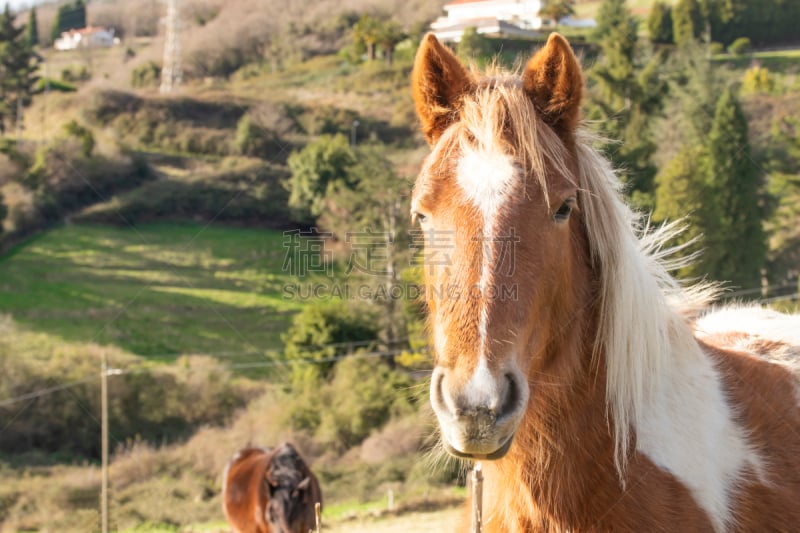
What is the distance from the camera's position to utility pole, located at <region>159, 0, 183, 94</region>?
4988 cm

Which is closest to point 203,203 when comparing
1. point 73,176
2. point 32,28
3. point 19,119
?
point 73,176

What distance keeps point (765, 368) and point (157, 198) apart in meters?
36.7

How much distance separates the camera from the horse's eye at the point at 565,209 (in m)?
2.55

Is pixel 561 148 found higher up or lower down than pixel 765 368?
higher up

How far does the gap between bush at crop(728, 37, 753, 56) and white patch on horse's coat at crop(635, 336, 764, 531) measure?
4967cm

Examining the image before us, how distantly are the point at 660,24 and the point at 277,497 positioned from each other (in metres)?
44.9

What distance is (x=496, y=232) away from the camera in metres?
2.38

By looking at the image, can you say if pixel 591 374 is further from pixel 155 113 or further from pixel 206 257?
pixel 155 113

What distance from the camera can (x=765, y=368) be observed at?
10.8 ft

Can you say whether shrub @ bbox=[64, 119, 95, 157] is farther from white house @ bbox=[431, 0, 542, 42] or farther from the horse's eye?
the horse's eye

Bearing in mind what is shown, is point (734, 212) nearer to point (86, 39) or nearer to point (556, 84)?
point (556, 84)

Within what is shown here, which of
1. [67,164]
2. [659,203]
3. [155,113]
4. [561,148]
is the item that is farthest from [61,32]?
[561,148]

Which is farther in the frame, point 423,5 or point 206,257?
point 423,5

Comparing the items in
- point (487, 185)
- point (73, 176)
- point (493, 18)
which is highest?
point (493, 18)
